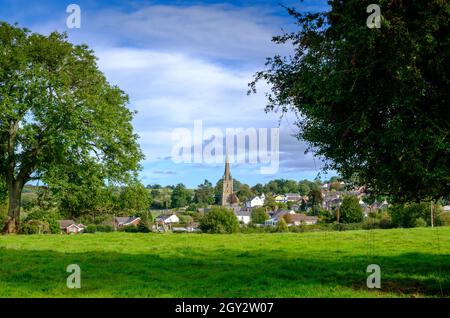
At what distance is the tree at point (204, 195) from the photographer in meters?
167

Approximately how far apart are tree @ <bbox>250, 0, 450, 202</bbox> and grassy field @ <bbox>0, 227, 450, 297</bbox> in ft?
12.9

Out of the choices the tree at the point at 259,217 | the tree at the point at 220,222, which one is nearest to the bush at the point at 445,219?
the tree at the point at 220,222

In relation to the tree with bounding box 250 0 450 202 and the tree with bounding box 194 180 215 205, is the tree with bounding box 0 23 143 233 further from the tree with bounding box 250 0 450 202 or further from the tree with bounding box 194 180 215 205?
the tree with bounding box 194 180 215 205

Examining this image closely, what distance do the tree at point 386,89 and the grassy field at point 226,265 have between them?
12.9 feet

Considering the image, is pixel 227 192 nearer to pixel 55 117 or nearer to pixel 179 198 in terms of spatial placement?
pixel 179 198

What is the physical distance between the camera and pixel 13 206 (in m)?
38.0

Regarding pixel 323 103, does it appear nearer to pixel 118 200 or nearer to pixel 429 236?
pixel 429 236

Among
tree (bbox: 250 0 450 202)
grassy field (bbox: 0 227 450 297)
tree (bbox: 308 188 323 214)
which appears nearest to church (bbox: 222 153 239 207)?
tree (bbox: 308 188 323 214)

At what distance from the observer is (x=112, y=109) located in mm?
38281

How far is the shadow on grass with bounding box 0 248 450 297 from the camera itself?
15406 mm

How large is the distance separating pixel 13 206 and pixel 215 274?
2503 centimetres

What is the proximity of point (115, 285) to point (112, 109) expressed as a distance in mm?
23818

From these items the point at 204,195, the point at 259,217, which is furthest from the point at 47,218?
the point at 204,195
